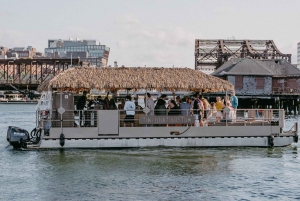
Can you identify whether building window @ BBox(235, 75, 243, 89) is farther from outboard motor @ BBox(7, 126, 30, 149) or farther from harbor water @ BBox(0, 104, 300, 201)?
outboard motor @ BBox(7, 126, 30, 149)

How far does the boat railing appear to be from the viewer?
87.6ft

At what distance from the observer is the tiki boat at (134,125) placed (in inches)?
1042

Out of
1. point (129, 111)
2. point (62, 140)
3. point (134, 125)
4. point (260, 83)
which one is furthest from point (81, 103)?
point (260, 83)

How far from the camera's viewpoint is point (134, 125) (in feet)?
89.1

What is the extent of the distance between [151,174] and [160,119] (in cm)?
573

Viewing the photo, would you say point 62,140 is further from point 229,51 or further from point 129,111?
point 229,51

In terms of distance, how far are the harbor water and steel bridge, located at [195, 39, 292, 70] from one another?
93324 mm

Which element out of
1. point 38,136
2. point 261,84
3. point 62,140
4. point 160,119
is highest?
point 261,84

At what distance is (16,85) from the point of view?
119 meters

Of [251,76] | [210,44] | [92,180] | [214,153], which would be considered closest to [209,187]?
[92,180]

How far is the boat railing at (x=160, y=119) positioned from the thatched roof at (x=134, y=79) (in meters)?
1.23

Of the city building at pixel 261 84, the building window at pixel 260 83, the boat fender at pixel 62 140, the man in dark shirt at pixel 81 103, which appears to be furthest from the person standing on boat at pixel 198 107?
the building window at pixel 260 83

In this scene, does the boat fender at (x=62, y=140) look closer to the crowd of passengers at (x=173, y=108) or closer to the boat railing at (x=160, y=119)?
the boat railing at (x=160, y=119)

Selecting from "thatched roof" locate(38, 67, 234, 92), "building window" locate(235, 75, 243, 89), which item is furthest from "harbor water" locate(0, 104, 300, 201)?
"building window" locate(235, 75, 243, 89)
